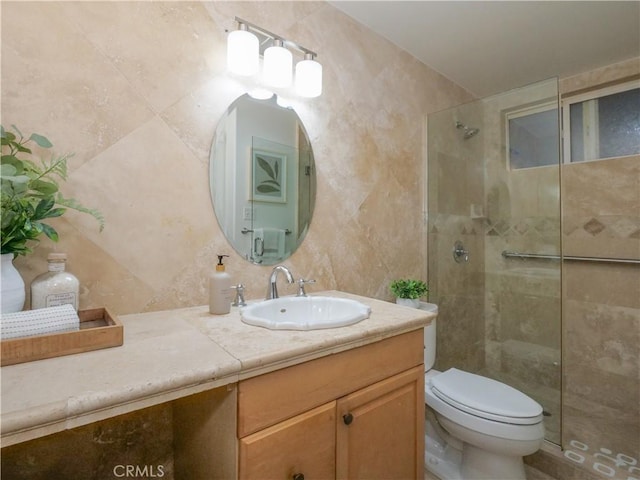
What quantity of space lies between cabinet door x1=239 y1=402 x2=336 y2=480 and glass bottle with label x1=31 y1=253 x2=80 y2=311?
0.60m

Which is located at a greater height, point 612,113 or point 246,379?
point 612,113

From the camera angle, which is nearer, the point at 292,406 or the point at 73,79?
the point at 292,406

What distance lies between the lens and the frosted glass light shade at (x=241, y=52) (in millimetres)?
1191

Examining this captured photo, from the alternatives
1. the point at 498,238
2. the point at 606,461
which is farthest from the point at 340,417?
the point at 498,238

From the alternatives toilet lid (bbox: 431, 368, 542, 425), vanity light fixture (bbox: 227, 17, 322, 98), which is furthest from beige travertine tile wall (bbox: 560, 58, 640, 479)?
vanity light fixture (bbox: 227, 17, 322, 98)

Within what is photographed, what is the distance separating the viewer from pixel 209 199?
1.20 metres

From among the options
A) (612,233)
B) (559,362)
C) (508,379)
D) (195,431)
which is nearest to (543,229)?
(612,233)

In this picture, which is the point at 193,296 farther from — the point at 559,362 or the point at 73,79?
the point at 559,362

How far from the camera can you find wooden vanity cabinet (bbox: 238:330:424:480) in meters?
0.73

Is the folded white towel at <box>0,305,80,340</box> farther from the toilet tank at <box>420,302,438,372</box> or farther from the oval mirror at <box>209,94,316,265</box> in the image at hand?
the toilet tank at <box>420,302,438,372</box>

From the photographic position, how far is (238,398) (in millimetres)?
696

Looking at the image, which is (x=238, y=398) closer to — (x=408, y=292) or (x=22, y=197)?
(x=22, y=197)

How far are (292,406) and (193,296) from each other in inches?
22.7

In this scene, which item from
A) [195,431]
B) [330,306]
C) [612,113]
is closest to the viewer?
[195,431]
